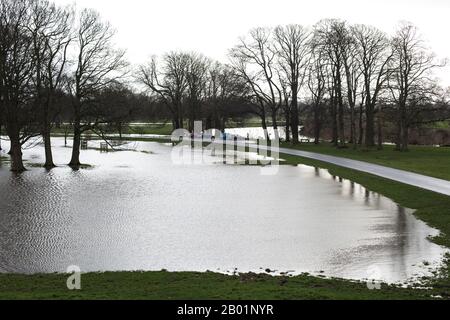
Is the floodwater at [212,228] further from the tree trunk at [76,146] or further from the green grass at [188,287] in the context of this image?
the tree trunk at [76,146]

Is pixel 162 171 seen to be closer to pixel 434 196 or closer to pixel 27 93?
pixel 27 93

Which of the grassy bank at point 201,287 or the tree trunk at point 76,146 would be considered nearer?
the grassy bank at point 201,287

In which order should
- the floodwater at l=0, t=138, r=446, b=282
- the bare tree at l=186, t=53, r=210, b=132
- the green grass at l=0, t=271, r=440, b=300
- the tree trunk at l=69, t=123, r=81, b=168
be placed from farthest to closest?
1. the bare tree at l=186, t=53, r=210, b=132
2. the tree trunk at l=69, t=123, r=81, b=168
3. the floodwater at l=0, t=138, r=446, b=282
4. the green grass at l=0, t=271, r=440, b=300

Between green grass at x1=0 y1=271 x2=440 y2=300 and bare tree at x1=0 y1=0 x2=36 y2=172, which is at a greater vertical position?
bare tree at x1=0 y1=0 x2=36 y2=172

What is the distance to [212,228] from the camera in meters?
17.0

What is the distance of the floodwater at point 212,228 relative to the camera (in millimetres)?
12844

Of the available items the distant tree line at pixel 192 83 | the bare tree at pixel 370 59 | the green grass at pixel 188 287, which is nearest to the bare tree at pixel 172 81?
the distant tree line at pixel 192 83

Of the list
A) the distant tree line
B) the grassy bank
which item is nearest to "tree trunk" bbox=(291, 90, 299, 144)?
the distant tree line

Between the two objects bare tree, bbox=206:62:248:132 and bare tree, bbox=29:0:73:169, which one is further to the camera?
bare tree, bbox=206:62:248:132

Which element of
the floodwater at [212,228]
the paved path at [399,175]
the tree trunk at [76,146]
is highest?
the tree trunk at [76,146]

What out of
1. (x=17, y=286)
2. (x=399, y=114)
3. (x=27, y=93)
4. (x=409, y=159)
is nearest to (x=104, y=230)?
(x=17, y=286)

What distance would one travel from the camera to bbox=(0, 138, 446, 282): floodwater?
42.1ft

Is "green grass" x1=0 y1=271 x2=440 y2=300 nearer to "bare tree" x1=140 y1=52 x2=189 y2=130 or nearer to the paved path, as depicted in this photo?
the paved path
